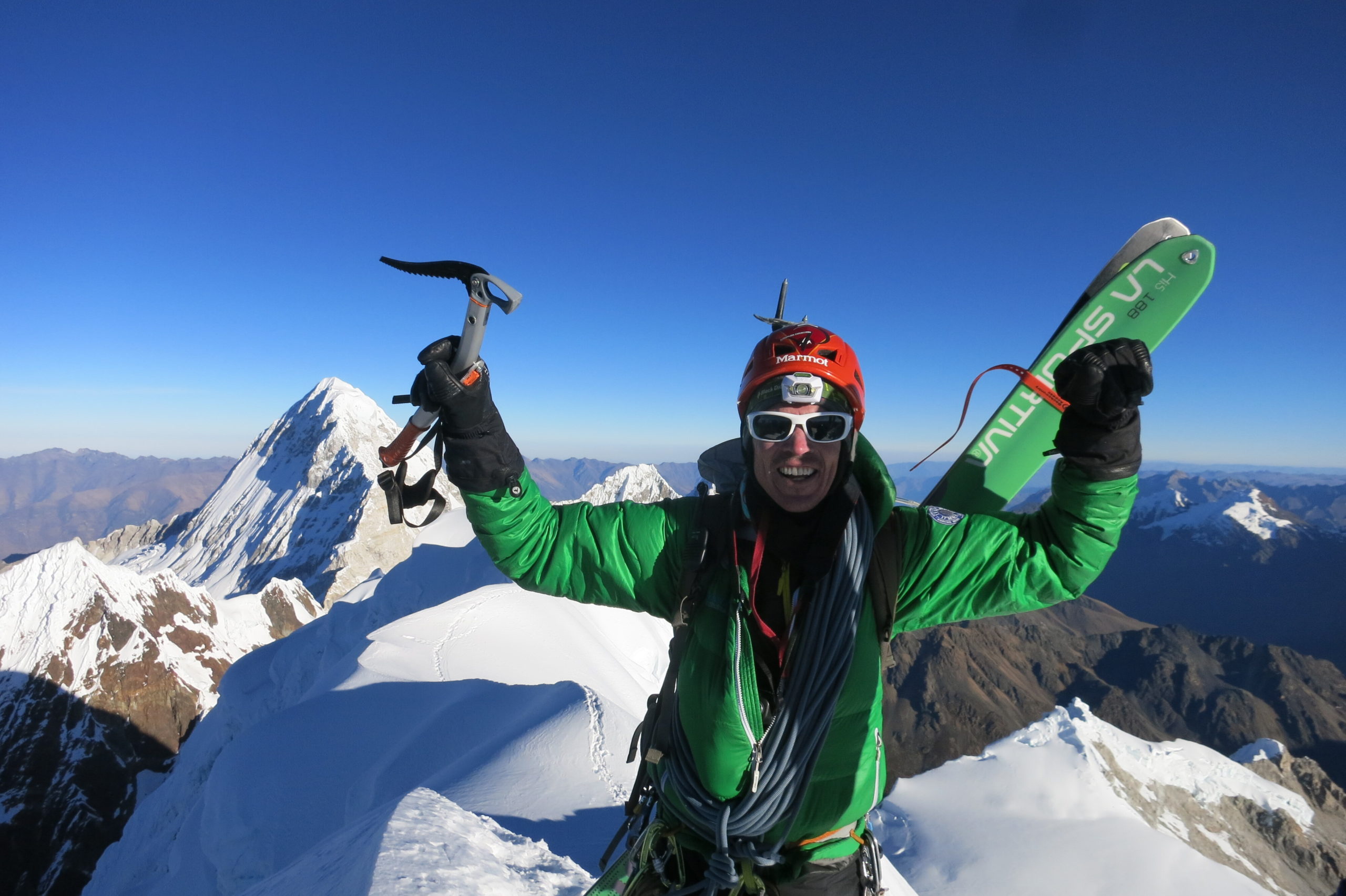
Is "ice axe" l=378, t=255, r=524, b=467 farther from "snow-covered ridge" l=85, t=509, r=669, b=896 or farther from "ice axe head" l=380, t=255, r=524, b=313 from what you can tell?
"snow-covered ridge" l=85, t=509, r=669, b=896

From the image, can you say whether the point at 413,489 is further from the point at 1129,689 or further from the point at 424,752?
the point at 1129,689

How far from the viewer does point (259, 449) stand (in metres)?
154

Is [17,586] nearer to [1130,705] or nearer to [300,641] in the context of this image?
[300,641]

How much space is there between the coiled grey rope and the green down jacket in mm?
103

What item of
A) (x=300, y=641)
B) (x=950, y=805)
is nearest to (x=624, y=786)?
(x=950, y=805)

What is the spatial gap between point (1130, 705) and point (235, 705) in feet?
648

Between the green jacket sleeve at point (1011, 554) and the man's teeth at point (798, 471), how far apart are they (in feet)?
2.01

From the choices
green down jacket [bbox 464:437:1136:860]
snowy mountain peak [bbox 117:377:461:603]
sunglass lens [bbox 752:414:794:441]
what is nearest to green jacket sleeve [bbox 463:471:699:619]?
green down jacket [bbox 464:437:1136:860]

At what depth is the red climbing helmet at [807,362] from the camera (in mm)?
3410

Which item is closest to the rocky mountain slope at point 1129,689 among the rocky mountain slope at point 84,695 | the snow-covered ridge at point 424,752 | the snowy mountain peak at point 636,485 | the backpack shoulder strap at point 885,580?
the snowy mountain peak at point 636,485

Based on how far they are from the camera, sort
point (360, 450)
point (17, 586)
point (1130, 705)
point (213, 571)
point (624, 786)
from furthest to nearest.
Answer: point (1130, 705), point (360, 450), point (213, 571), point (17, 586), point (624, 786)

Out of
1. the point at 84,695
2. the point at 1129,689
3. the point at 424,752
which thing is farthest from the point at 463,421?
the point at 1129,689

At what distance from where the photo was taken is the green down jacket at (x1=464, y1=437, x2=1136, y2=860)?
3.00 meters

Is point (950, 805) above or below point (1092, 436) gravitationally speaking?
below
